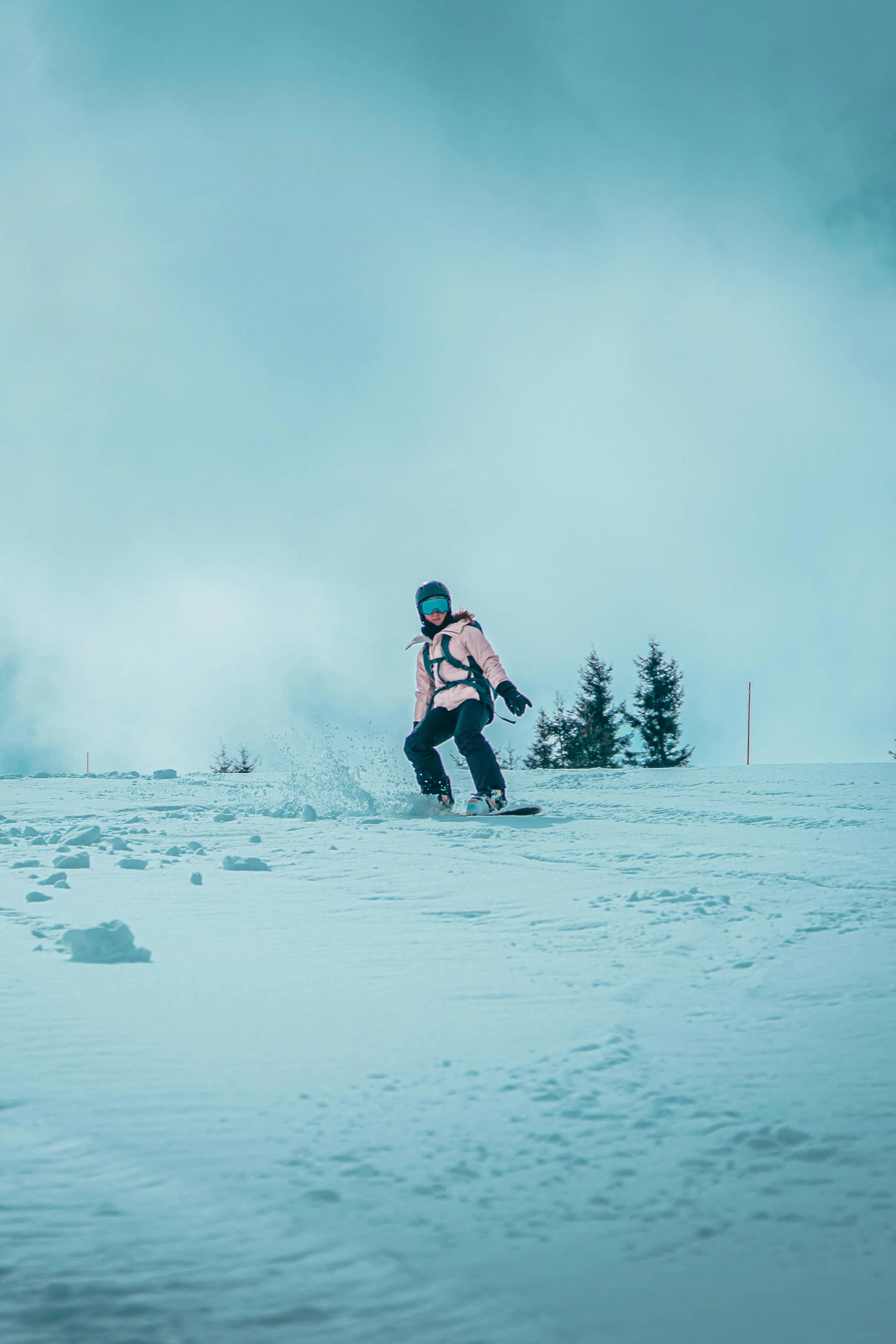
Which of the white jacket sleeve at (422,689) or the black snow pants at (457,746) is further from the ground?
the white jacket sleeve at (422,689)

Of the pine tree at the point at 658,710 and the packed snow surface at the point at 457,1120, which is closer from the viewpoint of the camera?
the packed snow surface at the point at 457,1120

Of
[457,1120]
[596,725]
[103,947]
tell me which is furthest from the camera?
[596,725]

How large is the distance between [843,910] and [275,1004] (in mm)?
1771

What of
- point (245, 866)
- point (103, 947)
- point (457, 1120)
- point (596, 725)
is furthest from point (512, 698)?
point (596, 725)

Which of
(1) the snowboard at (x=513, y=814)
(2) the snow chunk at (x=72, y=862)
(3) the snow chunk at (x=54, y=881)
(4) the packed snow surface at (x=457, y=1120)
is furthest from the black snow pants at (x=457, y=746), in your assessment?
(3) the snow chunk at (x=54, y=881)

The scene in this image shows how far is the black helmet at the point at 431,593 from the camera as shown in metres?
6.88

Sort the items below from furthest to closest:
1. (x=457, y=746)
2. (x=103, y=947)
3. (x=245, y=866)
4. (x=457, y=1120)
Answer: (x=457, y=746) → (x=245, y=866) → (x=103, y=947) → (x=457, y=1120)

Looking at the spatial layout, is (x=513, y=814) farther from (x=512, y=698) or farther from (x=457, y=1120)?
(x=457, y=1120)

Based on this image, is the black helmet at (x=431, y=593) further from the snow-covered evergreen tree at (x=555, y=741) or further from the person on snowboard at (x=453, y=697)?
the snow-covered evergreen tree at (x=555, y=741)

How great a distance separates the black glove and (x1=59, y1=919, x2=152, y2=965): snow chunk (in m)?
4.15

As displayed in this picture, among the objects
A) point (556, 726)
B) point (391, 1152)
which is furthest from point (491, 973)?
point (556, 726)

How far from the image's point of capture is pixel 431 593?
6875 mm

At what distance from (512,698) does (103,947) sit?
4287 mm

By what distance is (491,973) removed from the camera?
2297mm
